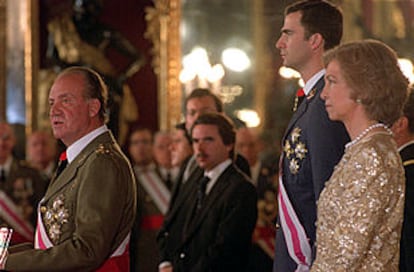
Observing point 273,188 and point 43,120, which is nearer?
point 273,188

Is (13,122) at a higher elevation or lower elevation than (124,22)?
lower

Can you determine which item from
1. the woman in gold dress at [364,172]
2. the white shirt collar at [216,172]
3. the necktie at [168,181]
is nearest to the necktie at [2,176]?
the necktie at [168,181]

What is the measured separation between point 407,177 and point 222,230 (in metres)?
1.39

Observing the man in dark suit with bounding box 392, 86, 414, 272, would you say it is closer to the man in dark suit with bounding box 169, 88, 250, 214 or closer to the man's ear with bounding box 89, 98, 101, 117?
the man's ear with bounding box 89, 98, 101, 117

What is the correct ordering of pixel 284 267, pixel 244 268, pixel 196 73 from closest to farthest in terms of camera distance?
1. pixel 284 267
2. pixel 244 268
3. pixel 196 73

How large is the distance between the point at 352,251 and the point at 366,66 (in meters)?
0.59

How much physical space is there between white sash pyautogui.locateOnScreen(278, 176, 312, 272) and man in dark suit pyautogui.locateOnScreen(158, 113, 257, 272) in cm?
142

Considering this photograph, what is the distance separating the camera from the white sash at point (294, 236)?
157 inches

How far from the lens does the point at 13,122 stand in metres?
11.9

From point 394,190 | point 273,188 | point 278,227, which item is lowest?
point 273,188

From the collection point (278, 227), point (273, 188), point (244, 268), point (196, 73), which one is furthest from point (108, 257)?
point (196, 73)

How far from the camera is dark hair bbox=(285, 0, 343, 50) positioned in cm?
412

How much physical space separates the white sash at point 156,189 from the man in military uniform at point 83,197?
4.32 metres

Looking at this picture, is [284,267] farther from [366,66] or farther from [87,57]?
[87,57]
